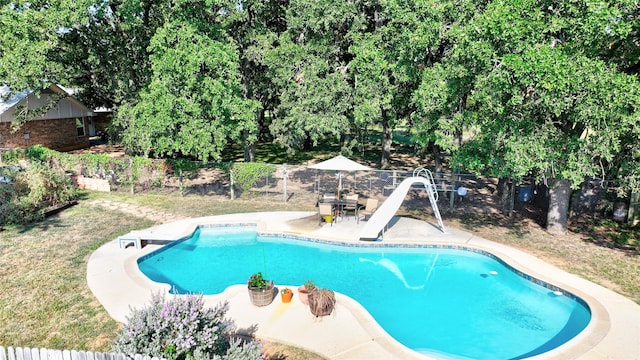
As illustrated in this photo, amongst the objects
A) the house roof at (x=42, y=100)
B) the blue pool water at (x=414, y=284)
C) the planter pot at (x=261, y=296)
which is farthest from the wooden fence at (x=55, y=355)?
the house roof at (x=42, y=100)

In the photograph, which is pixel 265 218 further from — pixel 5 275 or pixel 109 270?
pixel 5 275

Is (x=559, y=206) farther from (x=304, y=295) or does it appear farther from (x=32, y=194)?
(x=32, y=194)

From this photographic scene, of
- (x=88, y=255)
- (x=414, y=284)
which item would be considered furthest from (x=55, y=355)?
(x=414, y=284)

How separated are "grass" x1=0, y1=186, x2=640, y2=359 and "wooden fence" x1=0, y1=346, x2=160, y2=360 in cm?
223

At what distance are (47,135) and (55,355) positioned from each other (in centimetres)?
3187

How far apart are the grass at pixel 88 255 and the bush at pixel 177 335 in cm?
183

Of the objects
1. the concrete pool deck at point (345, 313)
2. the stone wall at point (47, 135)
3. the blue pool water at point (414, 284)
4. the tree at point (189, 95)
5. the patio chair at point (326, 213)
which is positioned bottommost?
the blue pool water at point (414, 284)

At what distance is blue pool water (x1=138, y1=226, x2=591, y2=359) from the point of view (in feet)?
32.7

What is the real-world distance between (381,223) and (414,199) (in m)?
6.15

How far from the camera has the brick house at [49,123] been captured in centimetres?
2930

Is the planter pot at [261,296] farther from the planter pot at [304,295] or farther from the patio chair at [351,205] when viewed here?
the patio chair at [351,205]

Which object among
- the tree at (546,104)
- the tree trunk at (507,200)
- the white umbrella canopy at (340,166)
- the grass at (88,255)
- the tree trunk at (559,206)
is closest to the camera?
the grass at (88,255)

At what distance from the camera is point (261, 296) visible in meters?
10.1

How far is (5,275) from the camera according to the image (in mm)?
11961
